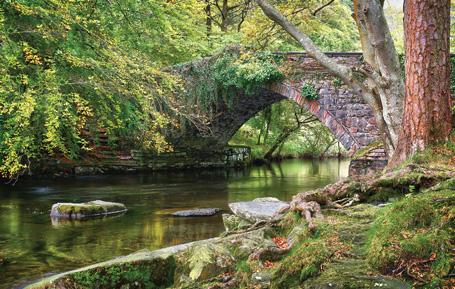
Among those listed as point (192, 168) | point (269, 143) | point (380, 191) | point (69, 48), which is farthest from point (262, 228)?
point (269, 143)

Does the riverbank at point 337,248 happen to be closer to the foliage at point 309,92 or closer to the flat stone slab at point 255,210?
the flat stone slab at point 255,210

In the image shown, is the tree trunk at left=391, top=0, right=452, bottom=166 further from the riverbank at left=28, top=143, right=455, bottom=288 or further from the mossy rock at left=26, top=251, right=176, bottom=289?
the mossy rock at left=26, top=251, right=176, bottom=289

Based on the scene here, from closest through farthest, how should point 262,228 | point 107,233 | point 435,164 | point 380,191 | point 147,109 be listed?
point 262,228 → point 380,191 → point 435,164 → point 107,233 → point 147,109

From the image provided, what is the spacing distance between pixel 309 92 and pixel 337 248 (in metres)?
12.7

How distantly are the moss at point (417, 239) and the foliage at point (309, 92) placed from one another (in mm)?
12202

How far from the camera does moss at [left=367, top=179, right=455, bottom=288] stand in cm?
260

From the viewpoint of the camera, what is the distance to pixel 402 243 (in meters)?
2.79

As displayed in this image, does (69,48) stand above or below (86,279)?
above

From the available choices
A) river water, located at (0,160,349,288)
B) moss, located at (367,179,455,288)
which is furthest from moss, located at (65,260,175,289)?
river water, located at (0,160,349,288)

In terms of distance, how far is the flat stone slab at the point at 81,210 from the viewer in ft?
33.3

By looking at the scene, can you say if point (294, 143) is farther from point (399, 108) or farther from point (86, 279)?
point (86, 279)

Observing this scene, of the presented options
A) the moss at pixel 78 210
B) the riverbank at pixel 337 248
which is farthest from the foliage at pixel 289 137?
the riverbank at pixel 337 248

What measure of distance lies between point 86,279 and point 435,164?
343 centimetres

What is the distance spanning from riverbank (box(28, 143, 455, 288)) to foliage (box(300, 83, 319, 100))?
10564 millimetres
